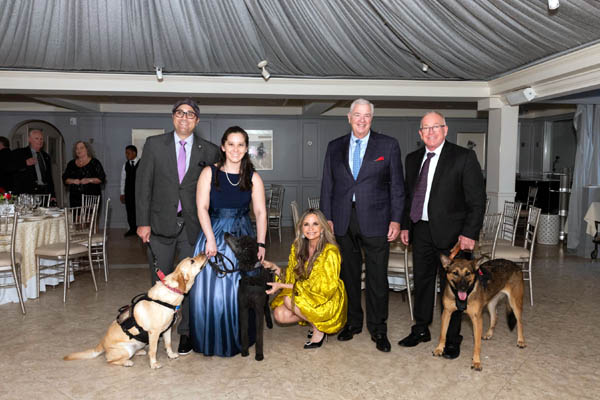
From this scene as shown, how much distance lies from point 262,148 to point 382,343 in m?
7.62

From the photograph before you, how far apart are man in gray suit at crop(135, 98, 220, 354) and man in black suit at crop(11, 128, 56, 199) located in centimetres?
399

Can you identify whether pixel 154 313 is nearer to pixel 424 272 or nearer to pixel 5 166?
pixel 424 272

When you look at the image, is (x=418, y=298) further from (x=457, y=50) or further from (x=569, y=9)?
(x=457, y=50)

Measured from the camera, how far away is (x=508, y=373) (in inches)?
117

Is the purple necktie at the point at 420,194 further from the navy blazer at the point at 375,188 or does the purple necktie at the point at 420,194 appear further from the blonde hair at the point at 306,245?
the blonde hair at the point at 306,245

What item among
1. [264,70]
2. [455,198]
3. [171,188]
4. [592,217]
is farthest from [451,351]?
[592,217]

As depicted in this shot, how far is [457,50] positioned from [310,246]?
10.5 feet

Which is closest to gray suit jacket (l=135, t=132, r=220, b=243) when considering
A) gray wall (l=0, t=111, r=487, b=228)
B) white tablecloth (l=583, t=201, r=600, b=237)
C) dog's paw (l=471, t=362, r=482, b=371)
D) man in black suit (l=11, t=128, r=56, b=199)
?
dog's paw (l=471, t=362, r=482, b=371)

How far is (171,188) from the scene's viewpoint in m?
3.23

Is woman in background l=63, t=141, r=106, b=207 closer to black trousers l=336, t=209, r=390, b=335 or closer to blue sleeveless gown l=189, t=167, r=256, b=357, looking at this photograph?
blue sleeveless gown l=189, t=167, r=256, b=357

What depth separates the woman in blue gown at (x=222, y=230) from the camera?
3.01 meters

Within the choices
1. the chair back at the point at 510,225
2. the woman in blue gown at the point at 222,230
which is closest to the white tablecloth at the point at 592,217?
the chair back at the point at 510,225

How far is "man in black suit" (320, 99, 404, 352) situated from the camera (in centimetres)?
324

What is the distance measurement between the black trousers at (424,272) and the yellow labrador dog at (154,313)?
4.98 ft
